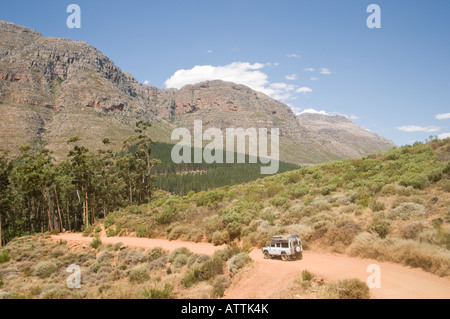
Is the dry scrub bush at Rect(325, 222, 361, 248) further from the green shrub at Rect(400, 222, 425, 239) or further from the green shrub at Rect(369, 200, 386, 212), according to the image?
the green shrub at Rect(369, 200, 386, 212)

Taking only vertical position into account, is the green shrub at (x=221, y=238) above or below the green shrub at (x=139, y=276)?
above

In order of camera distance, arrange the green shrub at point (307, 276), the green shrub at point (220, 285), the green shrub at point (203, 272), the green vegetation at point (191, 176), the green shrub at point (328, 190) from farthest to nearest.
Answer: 1. the green vegetation at point (191, 176)
2. the green shrub at point (328, 190)
3. the green shrub at point (203, 272)
4. the green shrub at point (220, 285)
5. the green shrub at point (307, 276)

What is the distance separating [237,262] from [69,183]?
3564 cm

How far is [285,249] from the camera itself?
1234 cm

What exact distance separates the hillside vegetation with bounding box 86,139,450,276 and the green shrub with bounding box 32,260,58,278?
7.74 m

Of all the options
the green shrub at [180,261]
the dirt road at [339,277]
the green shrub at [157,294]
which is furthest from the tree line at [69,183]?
the dirt road at [339,277]

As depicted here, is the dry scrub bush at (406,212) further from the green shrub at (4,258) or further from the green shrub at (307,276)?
the green shrub at (4,258)

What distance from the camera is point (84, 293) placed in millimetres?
11242

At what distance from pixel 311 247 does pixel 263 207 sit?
7.17 m

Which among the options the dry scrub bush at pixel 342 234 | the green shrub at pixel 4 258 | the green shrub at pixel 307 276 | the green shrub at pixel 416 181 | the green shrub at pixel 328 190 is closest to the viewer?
the green shrub at pixel 307 276

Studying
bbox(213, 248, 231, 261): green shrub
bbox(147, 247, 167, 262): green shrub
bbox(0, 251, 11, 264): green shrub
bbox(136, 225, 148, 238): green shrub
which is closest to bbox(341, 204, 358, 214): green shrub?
bbox(213, 248, 231, 261): green shrub

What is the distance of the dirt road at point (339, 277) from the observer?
26.7 feet

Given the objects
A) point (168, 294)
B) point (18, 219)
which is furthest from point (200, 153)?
point (168, 294)

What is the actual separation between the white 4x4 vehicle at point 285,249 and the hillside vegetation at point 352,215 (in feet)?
5.96
